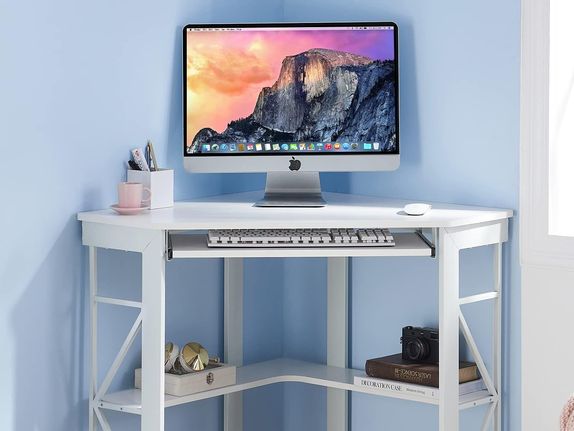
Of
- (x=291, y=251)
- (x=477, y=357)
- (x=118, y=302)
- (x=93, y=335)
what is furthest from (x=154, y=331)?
(x=477, y=357)

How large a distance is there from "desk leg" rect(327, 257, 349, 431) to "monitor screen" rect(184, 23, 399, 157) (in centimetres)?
41

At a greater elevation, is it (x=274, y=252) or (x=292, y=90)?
(x=292, y=90)

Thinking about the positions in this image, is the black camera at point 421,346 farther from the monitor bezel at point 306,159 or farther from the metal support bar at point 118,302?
the metal support bar at point 118,302

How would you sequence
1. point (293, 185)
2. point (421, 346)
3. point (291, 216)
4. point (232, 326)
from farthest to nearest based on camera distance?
1. point (232, 326)
2. point (293, 185)
3. point (421, 346)
4. point (291, 216)

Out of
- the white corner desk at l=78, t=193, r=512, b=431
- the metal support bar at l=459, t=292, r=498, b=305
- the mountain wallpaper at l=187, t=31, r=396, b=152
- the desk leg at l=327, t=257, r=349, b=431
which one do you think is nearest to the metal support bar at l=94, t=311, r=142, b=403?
the white corner desk at l=78, t=193, r=512, b=431

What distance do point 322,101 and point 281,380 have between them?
31.0 inches

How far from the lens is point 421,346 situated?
276 cm

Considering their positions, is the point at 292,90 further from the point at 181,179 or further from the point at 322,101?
the point at 181,179

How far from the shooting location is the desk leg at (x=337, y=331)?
306 cm

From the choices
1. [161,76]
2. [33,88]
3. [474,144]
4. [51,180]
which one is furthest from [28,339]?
[474,144]

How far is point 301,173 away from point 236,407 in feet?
2.42

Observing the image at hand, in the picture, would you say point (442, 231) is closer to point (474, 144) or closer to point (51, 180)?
point (474, 144)

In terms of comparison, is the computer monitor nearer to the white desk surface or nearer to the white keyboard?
the white desk surface

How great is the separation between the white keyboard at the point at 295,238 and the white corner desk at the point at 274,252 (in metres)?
0.02
